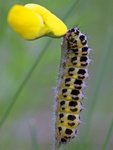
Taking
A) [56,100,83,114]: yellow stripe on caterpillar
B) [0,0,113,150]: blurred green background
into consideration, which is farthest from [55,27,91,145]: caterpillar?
[0,0,113,150]: blurred green background

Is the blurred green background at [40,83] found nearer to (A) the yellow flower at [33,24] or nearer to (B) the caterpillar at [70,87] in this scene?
(B) the caterpillar at [70,87]


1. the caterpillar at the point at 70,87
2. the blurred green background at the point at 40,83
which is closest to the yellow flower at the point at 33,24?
the caterpillar at the point at 70,87

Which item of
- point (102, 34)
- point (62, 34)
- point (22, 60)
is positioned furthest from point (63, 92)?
point (102, 34)

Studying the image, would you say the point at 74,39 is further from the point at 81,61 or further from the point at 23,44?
the point at 23,44

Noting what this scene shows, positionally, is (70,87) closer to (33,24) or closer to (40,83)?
(33,24)

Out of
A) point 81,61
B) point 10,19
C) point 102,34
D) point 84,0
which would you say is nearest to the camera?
point 10,19
